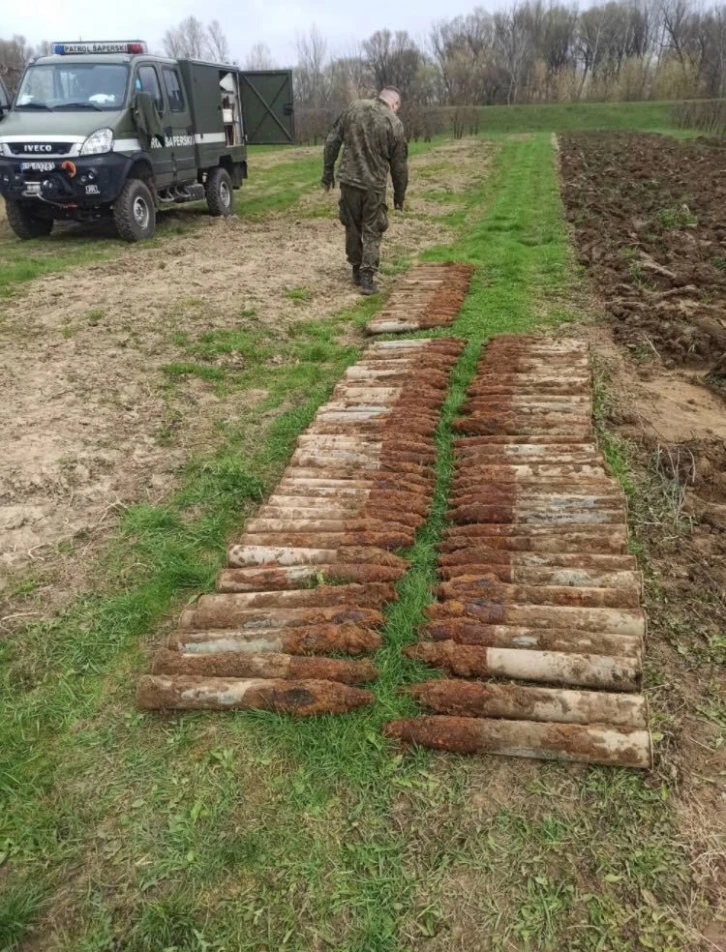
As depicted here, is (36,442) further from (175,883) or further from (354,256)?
(354,256)

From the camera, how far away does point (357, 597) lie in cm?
345

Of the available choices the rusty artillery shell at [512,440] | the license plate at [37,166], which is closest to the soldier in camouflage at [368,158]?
the rusty artillery shell at [512,440]

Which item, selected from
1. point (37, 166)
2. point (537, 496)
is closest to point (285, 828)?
point (537, 496)

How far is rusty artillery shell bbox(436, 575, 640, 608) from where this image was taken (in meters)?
3.34

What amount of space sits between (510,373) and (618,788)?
3875mm

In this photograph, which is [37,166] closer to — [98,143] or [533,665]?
[98,143]

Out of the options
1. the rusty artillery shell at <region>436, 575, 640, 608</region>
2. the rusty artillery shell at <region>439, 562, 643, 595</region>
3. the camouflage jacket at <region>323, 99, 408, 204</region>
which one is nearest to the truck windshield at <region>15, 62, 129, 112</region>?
the camouflage jacket at <region>323, 99, 408, 204</region>

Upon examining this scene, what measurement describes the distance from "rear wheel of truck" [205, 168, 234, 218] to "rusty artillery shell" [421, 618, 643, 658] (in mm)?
12217

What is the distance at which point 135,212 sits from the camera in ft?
36.3

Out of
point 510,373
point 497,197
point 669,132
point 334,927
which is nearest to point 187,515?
point 334,927

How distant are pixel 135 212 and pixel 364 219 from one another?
4.86 m

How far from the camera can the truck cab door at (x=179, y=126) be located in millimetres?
11602

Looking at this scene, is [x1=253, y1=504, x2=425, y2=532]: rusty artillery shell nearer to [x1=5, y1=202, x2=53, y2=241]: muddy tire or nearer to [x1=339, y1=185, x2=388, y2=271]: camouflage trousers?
[x1=339, y1=185, x2=388, y2=271]: camouflage trousers

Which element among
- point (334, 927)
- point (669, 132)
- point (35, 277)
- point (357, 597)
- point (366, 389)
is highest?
point (669, 132)
